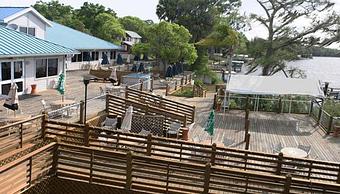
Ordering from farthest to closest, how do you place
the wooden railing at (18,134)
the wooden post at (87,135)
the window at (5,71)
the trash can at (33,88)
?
the trash can at (33,88) < the window at (5,71) < the wooden post at (87,135) < the wooden railing at (18,134)

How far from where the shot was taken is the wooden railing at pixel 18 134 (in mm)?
9094

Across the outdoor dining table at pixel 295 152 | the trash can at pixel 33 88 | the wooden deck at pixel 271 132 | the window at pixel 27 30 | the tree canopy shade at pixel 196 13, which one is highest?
the tree canopy shade at pixel 196 13

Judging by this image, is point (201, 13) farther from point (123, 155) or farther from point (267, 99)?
point (123, 155)

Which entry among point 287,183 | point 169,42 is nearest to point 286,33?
point 169,42

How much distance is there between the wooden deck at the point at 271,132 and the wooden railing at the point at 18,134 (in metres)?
6.84

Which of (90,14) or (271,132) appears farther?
(90,14)

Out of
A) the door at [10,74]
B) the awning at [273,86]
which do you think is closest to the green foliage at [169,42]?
the awning at [273,86]

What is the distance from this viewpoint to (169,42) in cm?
3341

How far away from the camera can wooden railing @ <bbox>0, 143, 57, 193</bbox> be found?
7270 mm

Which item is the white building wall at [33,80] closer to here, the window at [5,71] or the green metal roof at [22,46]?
the green metal roof at [22,46]

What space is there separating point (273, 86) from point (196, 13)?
29.4m

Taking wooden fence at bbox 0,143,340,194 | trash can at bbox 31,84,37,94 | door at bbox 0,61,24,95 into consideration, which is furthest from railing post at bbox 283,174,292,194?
trash can at bbox 31,84,37,94

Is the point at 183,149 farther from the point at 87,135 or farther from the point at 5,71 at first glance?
the point at 5,71

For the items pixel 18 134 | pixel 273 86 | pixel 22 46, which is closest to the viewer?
pixel 18 134
